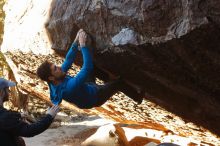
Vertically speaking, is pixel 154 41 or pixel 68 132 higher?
pixel 154 41

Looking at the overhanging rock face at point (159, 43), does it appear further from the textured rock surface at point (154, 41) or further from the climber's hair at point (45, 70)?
the climber's hair at point (45, 70)

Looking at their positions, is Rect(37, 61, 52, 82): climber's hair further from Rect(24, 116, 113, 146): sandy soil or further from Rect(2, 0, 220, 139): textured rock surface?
Rect(24, 116, 113, 146): sandy soil

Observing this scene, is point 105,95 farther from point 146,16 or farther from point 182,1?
point 182,1

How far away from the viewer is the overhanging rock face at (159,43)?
3.43 m

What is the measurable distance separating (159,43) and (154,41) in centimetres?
7

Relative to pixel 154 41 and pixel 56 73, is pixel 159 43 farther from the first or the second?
pixel 56 73

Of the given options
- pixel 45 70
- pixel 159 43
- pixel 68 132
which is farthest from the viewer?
pixel 68 132

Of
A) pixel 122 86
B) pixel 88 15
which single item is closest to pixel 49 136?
pixel 122 86

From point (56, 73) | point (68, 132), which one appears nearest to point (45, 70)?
point (56, 73)

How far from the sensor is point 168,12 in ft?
11.6

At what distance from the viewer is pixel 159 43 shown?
3689 millimetres

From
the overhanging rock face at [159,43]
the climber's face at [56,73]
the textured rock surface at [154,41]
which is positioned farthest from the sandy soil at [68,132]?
the climber's face at [56,73]

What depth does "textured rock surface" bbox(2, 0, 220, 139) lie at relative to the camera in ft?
11.3

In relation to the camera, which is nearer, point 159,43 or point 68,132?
point 159,43
